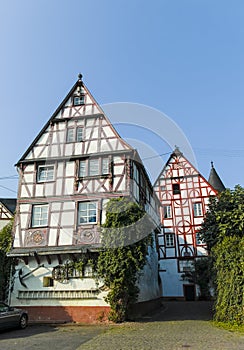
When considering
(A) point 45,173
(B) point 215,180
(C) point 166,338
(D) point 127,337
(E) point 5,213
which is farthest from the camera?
(B) point 215,180

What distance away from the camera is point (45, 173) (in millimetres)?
18312

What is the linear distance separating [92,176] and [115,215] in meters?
3.32

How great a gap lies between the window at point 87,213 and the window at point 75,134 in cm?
408

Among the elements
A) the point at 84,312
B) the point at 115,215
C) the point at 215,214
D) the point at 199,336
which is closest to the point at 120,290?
the point at 84,312

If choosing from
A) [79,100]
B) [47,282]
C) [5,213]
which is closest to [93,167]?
[79,100]

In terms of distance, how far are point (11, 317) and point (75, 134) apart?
1033cm

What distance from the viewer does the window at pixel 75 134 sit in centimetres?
1869

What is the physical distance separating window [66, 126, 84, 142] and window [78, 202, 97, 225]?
408 cm

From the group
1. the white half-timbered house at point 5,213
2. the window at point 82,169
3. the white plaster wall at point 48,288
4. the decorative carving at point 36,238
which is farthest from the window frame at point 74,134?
the white half-timbered house at point 5,213

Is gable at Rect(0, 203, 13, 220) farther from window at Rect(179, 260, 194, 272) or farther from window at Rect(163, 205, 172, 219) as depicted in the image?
window at Rect(179, 260, 194, 272)

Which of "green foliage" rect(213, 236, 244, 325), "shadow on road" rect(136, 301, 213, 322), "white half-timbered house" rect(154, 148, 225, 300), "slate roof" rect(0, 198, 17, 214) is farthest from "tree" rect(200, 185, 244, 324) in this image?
"slate roof" rect(0, 198, 17, 214)

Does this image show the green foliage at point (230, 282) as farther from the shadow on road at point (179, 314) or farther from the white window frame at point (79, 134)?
the white window frame at point (79, 134)

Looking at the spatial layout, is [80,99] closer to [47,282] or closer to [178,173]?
[47,282]

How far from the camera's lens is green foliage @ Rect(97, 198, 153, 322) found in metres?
14.0
